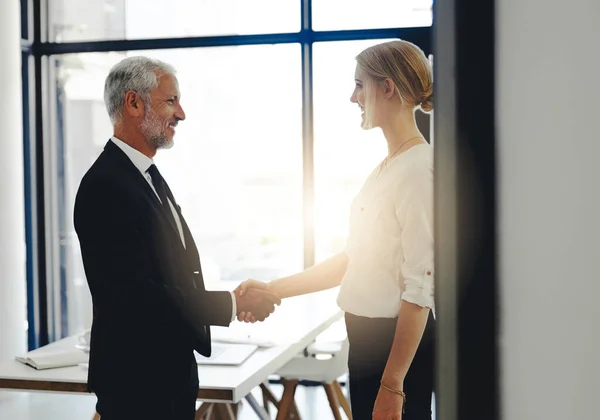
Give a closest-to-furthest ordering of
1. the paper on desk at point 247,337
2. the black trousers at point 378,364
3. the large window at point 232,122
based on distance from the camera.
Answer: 1. the black trousers at point 378,364
2. the paper on desk at point 247,337
3. the large window at point 232,122

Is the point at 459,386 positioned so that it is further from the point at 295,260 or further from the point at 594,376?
the point at 295,260

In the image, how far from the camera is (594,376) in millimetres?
404

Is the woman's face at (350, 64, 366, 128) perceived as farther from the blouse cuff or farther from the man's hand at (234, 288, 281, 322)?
the man's hand at (234, 288, 281, 322)

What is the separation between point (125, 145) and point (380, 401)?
1.11 meters

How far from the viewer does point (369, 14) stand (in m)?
4.52

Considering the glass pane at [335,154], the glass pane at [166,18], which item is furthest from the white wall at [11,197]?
the glass pane at [335,154]

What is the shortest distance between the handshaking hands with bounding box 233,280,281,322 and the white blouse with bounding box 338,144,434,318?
92cm

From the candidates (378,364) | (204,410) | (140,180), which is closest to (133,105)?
(140,180)

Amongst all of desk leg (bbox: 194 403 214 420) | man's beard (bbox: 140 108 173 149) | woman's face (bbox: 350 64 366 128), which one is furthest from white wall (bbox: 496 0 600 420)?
desk leg (bbox: 194 403 214 420)

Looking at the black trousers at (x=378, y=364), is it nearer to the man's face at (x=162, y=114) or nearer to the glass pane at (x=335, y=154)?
the man's face at (x=162, y=114)

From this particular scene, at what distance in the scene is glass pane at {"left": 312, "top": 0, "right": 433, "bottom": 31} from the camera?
4469 mm

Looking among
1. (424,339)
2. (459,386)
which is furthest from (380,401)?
(459,386)

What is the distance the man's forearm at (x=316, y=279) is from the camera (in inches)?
107

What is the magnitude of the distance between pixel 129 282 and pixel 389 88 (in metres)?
0.92
